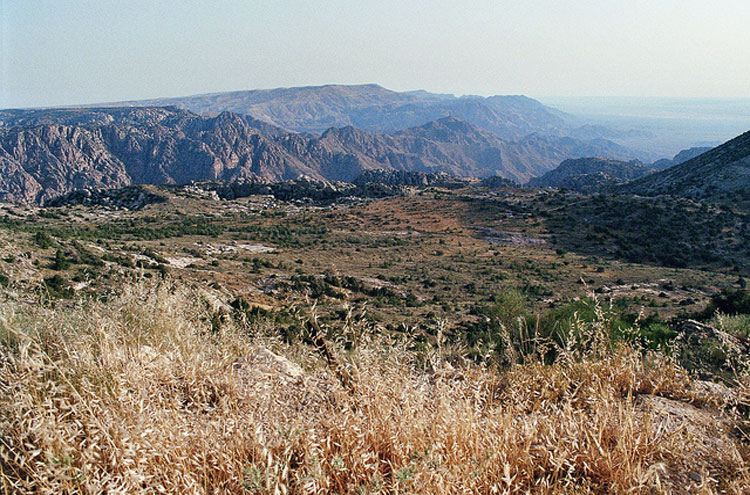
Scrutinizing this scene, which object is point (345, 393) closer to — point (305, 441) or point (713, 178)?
point (305, 441)

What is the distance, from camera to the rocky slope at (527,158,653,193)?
106 metres

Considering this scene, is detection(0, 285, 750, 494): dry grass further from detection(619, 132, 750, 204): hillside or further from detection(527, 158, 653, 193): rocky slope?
detection(527, 158, 653, 193): rocky slope

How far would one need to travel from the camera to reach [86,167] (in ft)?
614

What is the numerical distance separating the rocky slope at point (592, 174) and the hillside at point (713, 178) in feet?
109

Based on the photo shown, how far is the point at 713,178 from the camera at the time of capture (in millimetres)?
51594

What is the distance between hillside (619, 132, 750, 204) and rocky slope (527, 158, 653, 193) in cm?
3331

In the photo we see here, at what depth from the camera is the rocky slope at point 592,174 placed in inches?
4179

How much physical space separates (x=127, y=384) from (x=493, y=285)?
2447cm

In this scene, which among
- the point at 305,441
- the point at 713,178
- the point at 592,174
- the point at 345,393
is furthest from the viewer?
the point at 592,174

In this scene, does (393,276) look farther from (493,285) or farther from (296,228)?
(296,228)

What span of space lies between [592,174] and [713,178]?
6637 centimetres

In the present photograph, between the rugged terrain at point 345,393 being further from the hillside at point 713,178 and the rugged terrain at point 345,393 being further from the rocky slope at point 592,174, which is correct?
the rocky slope at point 592,174

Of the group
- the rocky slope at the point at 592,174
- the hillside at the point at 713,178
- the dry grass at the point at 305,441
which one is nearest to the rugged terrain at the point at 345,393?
the dry grass at the point at 305,441

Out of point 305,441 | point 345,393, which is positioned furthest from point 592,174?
point 305,441
